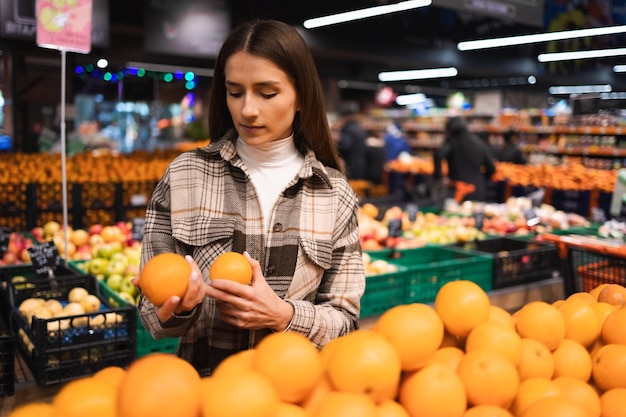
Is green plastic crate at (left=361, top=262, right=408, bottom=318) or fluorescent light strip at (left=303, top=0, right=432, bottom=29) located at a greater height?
fluorescent light strip at (left=303, top=0, right=432, bottom=29)

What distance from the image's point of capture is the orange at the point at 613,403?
3.54 ft

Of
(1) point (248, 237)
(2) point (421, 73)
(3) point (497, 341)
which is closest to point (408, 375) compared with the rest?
(3) point (497, 341)

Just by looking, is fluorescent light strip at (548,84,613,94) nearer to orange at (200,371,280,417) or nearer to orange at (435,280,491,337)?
orange at (435,280,491,337)

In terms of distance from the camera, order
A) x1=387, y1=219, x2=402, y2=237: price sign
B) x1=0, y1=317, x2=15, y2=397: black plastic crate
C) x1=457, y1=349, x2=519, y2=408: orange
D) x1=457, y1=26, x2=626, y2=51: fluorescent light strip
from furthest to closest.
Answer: x1=457, y1=26, x2=626, y2=51: fluorescent light strip
x1=387, y1=219, x2=402, y2=237: price sign
x1=0, y1=317, x2=15, y2=397: black plastic crate
x1=457, y1=349, x2=519, y2=408: orange

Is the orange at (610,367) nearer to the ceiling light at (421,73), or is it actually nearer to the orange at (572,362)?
the orange at (572,362)

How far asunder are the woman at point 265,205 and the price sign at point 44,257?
145 cm

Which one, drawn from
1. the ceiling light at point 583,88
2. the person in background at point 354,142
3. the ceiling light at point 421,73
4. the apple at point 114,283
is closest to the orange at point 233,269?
the apple at point 114,283

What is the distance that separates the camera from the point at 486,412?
97 cm

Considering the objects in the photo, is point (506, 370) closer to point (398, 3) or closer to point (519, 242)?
point (519, 242)

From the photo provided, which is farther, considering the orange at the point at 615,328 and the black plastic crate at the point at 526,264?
the black plastic crate at the point at 526,264

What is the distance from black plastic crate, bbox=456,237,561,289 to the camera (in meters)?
3.78

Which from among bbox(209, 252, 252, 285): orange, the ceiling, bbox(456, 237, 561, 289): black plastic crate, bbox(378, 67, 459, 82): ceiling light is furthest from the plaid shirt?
bbox(378, 67, 459, 82): ceiling light

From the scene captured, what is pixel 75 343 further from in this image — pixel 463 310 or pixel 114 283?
pixel 463 310

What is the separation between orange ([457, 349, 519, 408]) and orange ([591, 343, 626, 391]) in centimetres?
28
